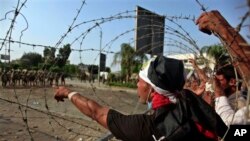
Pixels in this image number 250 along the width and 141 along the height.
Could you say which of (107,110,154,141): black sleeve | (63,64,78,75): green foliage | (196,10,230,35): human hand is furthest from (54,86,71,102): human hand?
(63,64,78,75): green foliage

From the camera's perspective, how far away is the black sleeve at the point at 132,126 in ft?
7.58

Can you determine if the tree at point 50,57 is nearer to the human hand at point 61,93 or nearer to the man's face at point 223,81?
the human hand at point 61,93

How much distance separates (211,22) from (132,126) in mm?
864

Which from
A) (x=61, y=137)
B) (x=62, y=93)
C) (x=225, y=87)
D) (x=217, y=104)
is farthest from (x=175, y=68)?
(x=61, y=137)

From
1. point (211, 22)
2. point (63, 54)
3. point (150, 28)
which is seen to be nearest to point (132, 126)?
point (211, 22)

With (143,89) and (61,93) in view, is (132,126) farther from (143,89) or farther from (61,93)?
(61,93)

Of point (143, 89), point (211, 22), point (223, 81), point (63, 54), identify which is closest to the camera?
point (143, 89)

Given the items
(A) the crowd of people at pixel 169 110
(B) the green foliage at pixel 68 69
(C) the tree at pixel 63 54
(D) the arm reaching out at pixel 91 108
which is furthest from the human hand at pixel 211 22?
(B) the green foliage at pixel 68 69

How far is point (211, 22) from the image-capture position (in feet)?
8.71

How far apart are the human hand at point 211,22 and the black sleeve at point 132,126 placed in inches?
28.4

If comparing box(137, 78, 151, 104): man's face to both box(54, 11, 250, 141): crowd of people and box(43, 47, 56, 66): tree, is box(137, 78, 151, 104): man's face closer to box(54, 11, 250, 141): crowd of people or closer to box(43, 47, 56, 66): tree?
box(54, 11, 250, 141): crowd of people

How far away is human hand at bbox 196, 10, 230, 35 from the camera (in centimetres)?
257

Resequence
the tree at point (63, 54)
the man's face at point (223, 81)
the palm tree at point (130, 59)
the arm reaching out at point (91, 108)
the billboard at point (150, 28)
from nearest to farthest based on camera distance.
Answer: the arm reaching out at point (91, 108) → the man's face at point (223, 81) → the tree at point (63, 54) → the billboard at point (150, 28) → the palm tree at point (130, 59)

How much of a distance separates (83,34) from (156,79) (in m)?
1.61
